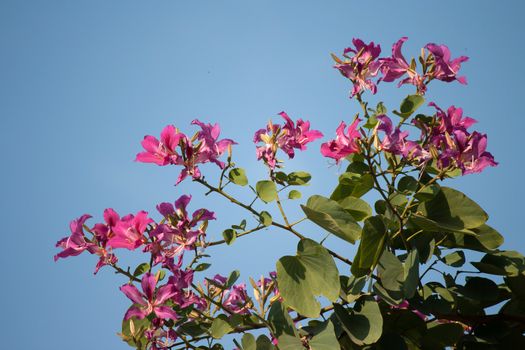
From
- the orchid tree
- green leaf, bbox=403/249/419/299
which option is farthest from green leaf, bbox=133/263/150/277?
green leaf, bbox=403/249/419/299

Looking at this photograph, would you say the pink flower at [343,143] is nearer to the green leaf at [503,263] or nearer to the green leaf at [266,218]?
the green leaf at [266,218]

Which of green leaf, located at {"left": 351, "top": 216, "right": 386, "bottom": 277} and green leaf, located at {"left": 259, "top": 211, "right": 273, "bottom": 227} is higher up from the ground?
green leaf, located at {"left": 259, "top": 211, "right": 273, "bottom": 227}

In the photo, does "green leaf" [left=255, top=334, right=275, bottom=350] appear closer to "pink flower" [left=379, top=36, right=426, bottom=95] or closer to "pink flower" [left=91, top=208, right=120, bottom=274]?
"pink flower" [left=91, top=208, right=120, bottom=274]

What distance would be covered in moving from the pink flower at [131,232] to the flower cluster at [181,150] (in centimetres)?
16

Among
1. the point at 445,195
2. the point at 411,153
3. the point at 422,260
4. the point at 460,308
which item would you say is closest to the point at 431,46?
the point at 411,153

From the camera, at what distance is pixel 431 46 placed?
190 cm

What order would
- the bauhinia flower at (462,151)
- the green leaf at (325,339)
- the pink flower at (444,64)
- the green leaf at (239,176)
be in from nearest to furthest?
the green leaf at (325,339), the bauhinia flower at (462,151), the green leaf at (239,176), the pink flower at (444,64)

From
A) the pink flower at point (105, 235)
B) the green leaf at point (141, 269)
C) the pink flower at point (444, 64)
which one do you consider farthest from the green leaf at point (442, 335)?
the pink flower at point (105, 235)

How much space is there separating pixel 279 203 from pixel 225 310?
0.42m

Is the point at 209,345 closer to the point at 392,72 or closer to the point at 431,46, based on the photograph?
the point at 392,72

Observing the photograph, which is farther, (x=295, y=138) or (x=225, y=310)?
(x=295, y=138)

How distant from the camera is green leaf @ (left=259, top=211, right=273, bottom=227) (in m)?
1.70

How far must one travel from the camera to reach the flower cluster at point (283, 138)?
188 centimetres

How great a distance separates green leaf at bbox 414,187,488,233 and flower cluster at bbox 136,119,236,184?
720 millimetres
